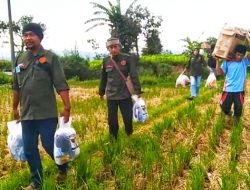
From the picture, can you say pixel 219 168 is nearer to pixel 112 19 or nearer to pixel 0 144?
A: pixel 0 144

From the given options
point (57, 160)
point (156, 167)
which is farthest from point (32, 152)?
point (156, 167)

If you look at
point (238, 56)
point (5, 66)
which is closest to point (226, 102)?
point (238, 56)

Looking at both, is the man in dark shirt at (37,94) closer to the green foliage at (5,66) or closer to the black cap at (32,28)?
the black cap at (32,28)

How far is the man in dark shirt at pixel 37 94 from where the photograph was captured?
4.26 meters

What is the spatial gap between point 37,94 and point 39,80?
0.41 ft

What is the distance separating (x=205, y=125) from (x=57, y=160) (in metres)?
3.08

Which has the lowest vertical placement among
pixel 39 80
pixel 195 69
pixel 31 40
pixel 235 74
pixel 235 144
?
pixel 235 144

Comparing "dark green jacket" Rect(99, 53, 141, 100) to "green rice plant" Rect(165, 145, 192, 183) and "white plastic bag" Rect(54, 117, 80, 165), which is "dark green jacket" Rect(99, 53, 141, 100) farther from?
"white plastic bag" Rect(54, 117, 80, 165)

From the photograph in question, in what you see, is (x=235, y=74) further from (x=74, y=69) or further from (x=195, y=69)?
(x=74, y=69)

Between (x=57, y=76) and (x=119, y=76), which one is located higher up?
(x=57, y=76)

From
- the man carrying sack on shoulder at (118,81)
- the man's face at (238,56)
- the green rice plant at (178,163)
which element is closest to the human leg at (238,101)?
the man's face at (238,56)

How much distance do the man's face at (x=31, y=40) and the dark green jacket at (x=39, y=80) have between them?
0.08 meters

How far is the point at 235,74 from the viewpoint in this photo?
6.79 m

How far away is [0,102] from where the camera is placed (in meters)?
12.6
